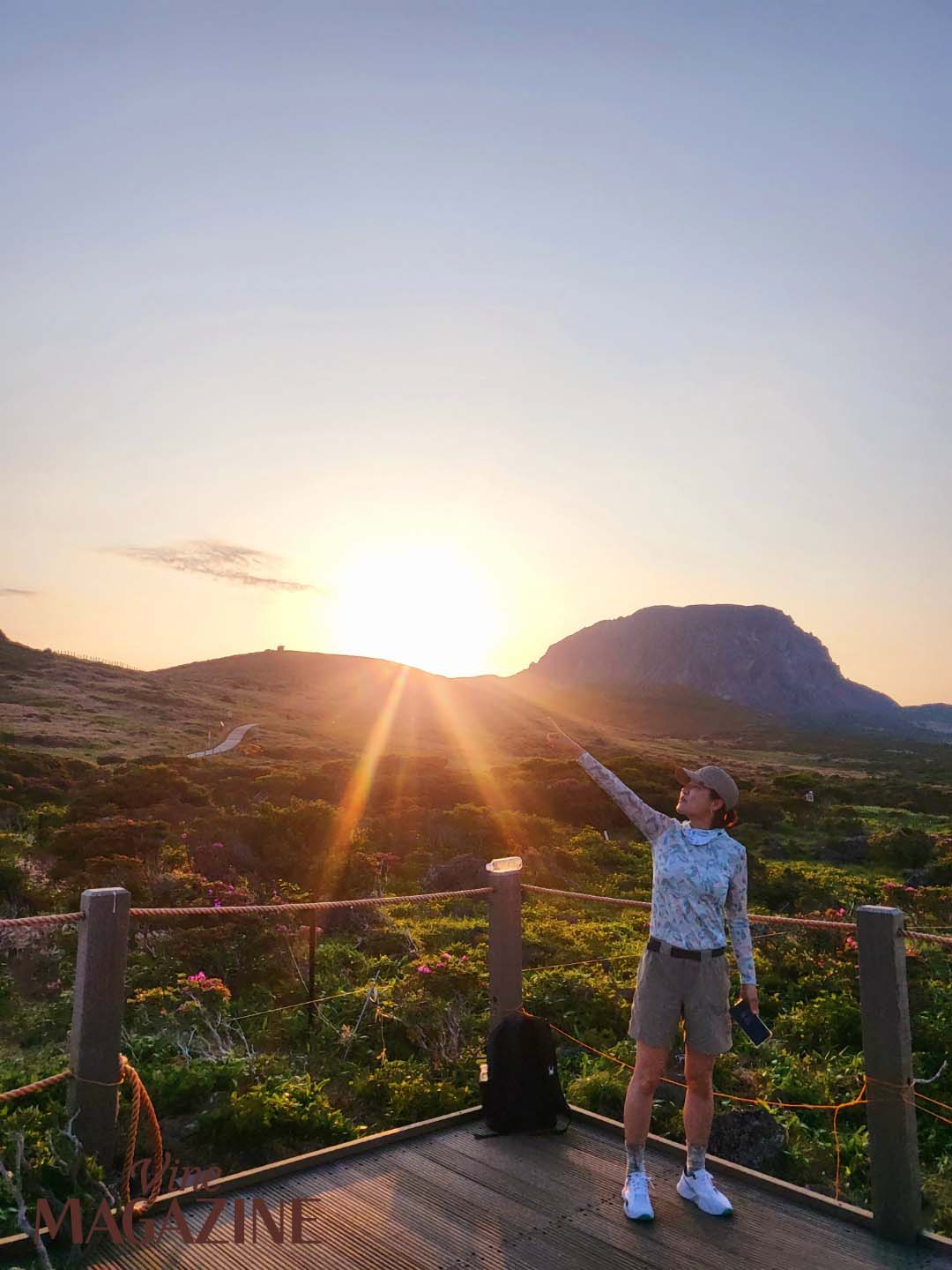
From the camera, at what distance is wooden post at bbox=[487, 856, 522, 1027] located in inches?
211

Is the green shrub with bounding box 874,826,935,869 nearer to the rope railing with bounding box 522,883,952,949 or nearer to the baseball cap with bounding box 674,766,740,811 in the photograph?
the rope railing with bounding box 522,883,952,949

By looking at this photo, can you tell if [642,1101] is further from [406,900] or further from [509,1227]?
[406,900]

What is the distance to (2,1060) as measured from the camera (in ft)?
22.9

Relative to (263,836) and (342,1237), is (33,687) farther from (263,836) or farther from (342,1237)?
(342,1237)

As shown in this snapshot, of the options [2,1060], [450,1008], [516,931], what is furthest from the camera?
[450,1008]

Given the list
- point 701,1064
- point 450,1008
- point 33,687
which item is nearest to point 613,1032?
point 450,1008

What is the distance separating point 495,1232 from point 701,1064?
1124 mm

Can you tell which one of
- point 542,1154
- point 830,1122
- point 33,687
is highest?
point 33,687

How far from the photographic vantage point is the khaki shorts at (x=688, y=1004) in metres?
4.00

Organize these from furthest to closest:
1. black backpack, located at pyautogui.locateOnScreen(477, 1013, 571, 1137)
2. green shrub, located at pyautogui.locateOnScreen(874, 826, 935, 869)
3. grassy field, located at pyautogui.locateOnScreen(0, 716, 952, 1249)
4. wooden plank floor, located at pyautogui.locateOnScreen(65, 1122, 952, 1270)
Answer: green shrub, located at pyautogui.locateOnScreen(874, 826, 935, 869), grassy field, located at pyautogui.locateOnScreen(0, 716, 952, 1249), black backpack, located at pyautogui.locateOnScreen(477, 1013, 571, 1137), wooden plank floor, located at pyautogui.locateOnScreen(65, 1122, 952, 1270)

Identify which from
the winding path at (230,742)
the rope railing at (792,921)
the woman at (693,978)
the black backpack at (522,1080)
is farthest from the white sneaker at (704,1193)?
the winding path at (230,742)

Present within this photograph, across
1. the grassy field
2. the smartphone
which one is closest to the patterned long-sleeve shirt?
the smartphone

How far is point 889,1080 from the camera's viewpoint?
3.79m

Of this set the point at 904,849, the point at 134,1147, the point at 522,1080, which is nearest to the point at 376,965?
the point at 522,1080
